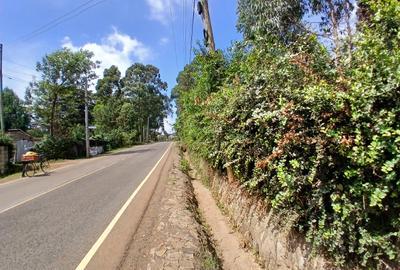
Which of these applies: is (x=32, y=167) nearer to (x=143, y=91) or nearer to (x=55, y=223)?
(x=55, y=223)

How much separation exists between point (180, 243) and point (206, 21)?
40.2 feet

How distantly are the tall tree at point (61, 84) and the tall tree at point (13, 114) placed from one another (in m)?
41.0

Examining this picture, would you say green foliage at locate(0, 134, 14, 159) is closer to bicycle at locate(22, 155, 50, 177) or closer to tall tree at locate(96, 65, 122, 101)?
bicycle at locate(22, 155, 50, 177)

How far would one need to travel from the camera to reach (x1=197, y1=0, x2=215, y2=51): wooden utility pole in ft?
52.7

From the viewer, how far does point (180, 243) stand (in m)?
6.49

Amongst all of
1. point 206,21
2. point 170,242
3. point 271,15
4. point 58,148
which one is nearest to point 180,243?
point 170,242

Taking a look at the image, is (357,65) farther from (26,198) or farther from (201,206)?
(26,198)

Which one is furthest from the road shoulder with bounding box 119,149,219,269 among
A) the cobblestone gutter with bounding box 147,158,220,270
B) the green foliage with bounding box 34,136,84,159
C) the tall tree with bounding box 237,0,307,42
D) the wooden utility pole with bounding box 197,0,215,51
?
the green foliage with bounding box 34,136,84,159

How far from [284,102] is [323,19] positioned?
22920mm

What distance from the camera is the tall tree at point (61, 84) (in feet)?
129

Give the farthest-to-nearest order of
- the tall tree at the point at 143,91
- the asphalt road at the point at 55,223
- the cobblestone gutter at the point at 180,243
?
the tall tree at the point at 143,91 → the asphalt road at the point at 55,223 → the cobblestone gutter at the point at 180,243

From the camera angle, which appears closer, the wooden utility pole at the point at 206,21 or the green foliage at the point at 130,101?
the wooden utility pole at the point at 206,21

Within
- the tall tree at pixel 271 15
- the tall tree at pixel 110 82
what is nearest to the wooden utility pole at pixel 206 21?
the tall tree at pixel 271 15

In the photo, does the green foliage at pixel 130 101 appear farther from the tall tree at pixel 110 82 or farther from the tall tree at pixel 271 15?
the tall tree at pixel 271 15
